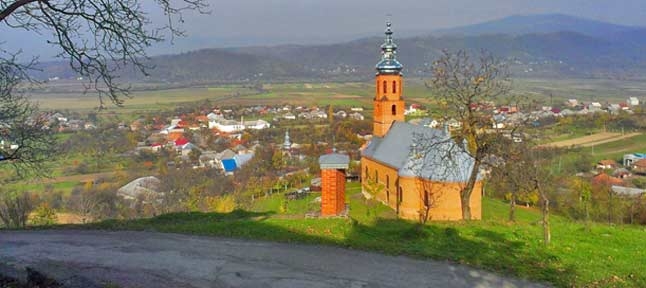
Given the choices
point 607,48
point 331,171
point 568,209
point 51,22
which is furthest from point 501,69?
point 607,48

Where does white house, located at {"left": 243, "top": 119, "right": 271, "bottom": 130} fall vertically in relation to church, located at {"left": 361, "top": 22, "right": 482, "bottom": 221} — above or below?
below

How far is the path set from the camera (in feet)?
27.0

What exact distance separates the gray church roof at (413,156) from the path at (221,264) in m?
13.7

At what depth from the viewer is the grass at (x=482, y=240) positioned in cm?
904

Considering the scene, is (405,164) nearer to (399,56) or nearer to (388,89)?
(388,89)

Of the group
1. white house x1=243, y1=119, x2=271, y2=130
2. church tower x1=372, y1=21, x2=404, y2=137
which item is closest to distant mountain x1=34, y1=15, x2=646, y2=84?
white house x1=243, y1=119, x2=271, y2=130

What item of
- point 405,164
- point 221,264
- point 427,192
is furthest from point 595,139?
point 221,264

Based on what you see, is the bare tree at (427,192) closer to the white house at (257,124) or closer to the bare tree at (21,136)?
the bare tree at (21,136)

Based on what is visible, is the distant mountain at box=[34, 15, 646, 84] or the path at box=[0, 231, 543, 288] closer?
the path at box=[0, 231, 543, 288]

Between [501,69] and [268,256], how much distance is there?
1122 centimetres

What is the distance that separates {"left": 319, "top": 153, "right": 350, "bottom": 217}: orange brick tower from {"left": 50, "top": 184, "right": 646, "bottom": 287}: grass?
197 centimetres

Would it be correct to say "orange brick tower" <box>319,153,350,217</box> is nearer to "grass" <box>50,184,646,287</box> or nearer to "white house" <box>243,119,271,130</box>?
"grass" <box>50,184,646,287</box>

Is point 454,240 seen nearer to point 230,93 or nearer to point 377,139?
point 377,139

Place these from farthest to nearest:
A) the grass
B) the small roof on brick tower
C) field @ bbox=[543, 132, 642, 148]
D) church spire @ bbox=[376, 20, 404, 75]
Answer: field @ bbox=[543, 132, 642, 148] → church spire @ bbox=[376, 20, 404, 75] → the small roof on brick tower → the grass
